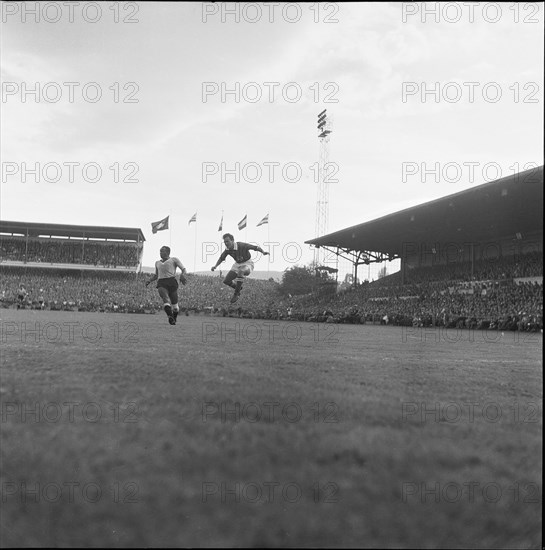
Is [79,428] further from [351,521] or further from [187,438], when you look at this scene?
[351,521]

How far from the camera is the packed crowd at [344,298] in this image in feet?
62.1

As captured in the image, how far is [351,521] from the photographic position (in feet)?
6.34

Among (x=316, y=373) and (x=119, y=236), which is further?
(x=119, y=236)

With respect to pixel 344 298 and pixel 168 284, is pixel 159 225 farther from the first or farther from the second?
pixel 344 298

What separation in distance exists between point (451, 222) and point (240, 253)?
63.5 feet

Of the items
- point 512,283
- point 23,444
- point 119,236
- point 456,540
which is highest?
point 119,236

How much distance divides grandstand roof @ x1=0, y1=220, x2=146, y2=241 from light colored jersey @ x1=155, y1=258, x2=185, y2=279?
1512 centimetres

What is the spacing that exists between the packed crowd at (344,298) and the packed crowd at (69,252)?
1394 millimetres

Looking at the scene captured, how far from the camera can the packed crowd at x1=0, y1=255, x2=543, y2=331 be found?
745 inches

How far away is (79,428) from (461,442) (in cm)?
212


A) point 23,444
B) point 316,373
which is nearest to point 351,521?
point 23,444

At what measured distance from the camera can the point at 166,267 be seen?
10547 mm

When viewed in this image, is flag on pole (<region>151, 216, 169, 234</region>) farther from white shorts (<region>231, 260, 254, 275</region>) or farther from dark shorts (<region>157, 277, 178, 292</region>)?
white shorts (<region>231, 260, 254, 275</region>)

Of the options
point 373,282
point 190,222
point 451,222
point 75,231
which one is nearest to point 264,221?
point 190,222
